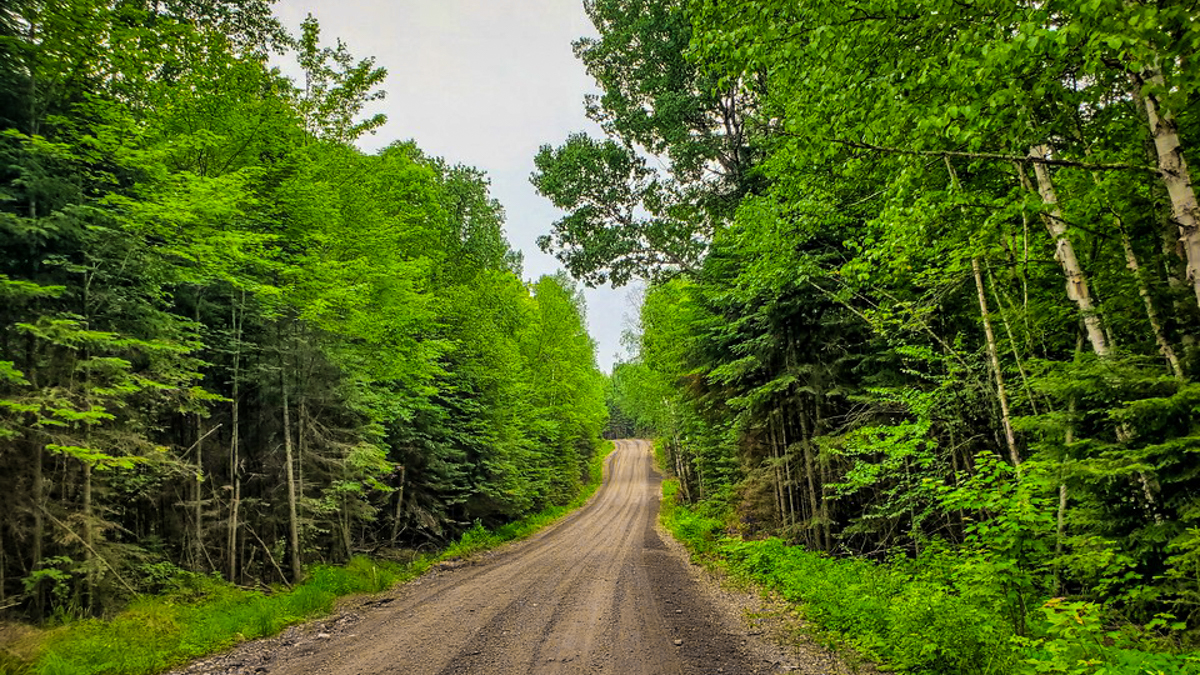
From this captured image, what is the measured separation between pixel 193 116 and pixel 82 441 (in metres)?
6.59

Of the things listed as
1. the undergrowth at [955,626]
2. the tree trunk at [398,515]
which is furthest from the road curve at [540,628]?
the tree trunk at [398,515]

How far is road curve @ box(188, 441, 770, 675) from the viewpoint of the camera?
617 centimetres

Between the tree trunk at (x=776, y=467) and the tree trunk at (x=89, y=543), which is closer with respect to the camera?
the tree trunk at (x=89, y=543)

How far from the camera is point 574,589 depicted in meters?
10.5

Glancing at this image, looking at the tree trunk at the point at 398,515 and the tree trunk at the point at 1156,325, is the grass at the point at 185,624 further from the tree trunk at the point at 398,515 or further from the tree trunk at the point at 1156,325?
the tree trunk at the point at 1156,325

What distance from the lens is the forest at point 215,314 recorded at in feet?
24.4

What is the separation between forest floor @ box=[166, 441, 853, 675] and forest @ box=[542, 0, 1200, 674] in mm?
1180

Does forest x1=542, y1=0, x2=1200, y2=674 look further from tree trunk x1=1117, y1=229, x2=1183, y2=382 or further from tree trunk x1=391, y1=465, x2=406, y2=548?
tree trunk x1=391, y1=465, x2=406, y2=548

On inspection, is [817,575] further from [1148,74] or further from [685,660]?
[1148,74]

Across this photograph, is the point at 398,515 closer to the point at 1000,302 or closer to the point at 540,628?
the point at 540,628

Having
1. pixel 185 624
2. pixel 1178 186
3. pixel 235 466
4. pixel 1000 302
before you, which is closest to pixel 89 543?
pixel 185 624

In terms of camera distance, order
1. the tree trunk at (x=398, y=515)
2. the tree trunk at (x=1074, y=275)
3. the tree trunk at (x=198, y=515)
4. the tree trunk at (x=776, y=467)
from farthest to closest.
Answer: the tree trunk at (x=398, y=515) → the tree trunk at (x=776, y=467) → the tree trunk at (x=198, y=515) → the tree trunk at (x=1074, y=275)

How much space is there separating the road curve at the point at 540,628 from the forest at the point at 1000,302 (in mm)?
1967

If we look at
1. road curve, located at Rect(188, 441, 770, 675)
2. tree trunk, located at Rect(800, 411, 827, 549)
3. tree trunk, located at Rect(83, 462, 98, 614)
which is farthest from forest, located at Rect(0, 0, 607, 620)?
tree trunk, located at Rect(800, 411, 827, 549)
